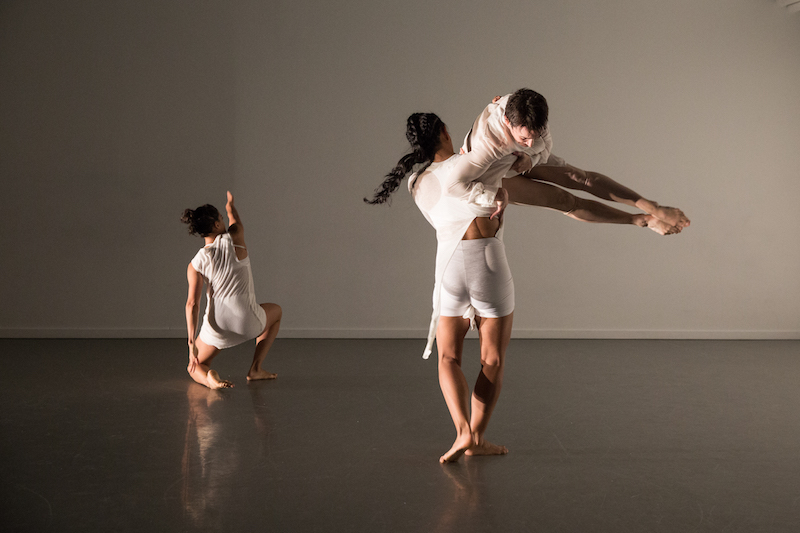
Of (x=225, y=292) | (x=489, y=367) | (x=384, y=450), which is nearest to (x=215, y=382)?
(x=225, y=292)

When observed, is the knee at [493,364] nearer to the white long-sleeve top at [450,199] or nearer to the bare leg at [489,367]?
the bare leg at [489,367]

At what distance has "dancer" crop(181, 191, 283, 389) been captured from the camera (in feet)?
12.0

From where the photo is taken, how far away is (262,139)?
5.70 m

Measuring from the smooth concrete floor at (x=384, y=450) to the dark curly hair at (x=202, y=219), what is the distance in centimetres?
95

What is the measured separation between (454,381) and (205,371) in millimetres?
1887

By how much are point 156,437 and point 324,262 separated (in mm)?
3119

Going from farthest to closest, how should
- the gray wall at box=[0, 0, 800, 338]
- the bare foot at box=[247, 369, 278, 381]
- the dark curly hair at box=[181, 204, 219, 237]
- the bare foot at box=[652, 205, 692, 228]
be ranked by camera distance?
1. the gray wall at box=[0, 0, 800, 338]
2. the bare foot at box=[247, 369, 278, 381]
3. the dark curly hair at box=[181, 204, 219, 237]
4. the bare foot at box=[652, 205, 692, 228]

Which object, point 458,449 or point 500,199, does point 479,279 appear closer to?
point 500,199

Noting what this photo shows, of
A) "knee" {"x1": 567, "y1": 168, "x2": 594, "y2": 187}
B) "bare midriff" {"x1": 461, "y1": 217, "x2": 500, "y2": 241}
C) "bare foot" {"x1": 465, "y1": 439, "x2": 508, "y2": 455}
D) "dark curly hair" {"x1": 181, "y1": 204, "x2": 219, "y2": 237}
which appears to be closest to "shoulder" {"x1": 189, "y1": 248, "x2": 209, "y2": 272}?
"dark curly hair" {"x1": 181, "y1": 204, "x2": 219, "y2": 237}

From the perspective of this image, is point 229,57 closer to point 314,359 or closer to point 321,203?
point 321,203

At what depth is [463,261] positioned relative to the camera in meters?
2.46

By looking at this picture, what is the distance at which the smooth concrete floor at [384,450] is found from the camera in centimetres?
200

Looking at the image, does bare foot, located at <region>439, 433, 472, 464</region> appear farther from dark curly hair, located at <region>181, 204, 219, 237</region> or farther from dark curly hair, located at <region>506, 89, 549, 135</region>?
dark curly hair, located at <region>181, 204, 219, 237</region>

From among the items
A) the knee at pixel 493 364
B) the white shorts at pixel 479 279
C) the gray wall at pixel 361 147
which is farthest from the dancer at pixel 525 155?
the gray wall at pixel 361 147
